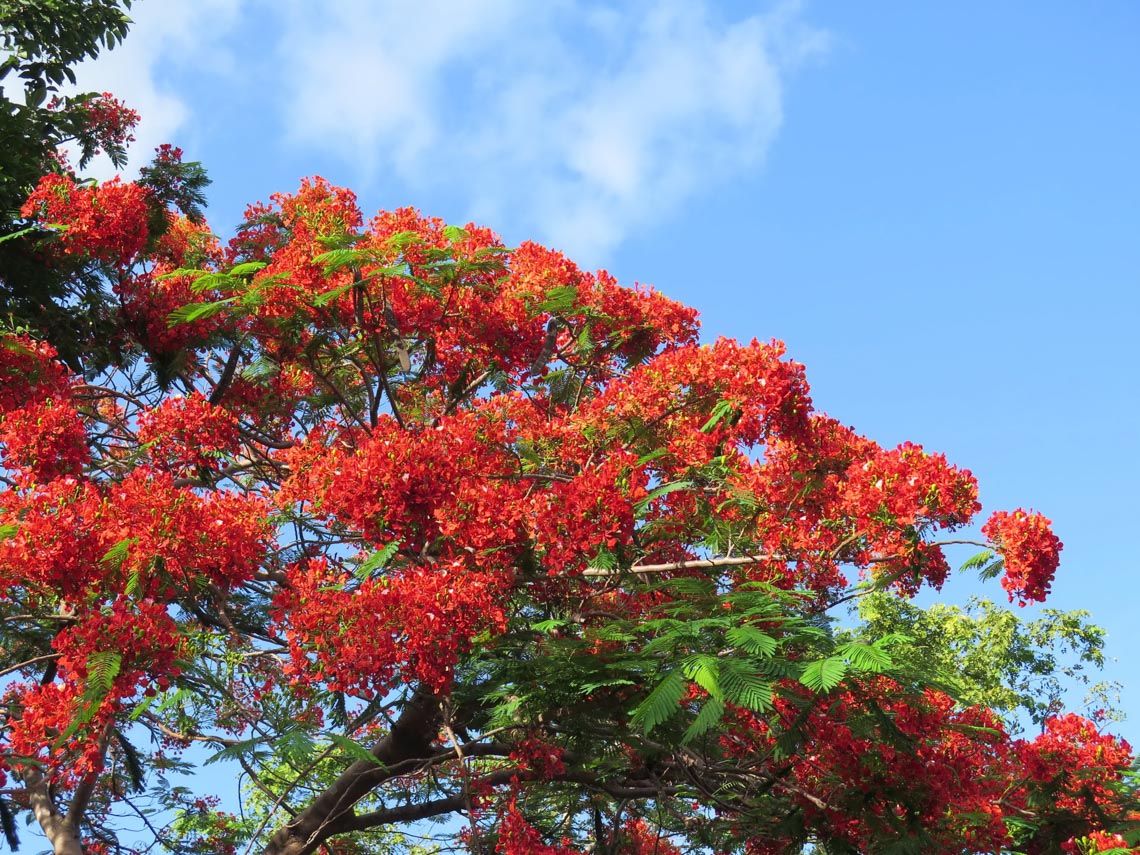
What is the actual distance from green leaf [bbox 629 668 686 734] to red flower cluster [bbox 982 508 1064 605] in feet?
8.76

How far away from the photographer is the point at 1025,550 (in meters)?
7.47

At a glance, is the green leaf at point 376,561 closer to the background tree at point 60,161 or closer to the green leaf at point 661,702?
the green leaf at point 661,702

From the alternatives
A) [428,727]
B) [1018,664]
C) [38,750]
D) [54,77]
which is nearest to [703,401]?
[428,727]

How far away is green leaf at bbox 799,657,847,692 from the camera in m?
6.09

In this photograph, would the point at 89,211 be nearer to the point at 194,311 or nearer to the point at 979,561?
the point at 194,311

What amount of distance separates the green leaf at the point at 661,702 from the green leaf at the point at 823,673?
2.20 feet

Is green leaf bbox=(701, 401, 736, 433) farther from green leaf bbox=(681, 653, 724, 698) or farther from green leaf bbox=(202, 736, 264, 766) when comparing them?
green leaf bbox=(202, 736, 264, 766)

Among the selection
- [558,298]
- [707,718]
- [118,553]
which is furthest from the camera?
[558,298]

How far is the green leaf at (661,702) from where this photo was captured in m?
5.95

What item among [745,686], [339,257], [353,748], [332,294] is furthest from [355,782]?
[339,257]

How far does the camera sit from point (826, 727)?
7762 mm

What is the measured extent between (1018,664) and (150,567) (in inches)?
700

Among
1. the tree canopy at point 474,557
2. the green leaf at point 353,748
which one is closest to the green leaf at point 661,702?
the tree canopy at point 474,557

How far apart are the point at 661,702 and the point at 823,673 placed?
0.90m
